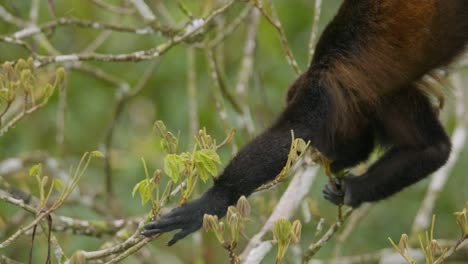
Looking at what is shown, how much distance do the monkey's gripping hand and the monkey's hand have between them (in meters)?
0.62

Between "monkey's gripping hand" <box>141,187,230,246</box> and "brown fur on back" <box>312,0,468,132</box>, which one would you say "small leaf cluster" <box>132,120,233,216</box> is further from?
"brown fur on back" <box>312,0,468,132</box>

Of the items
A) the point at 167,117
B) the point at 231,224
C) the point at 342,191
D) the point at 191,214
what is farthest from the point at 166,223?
the point at 167,117

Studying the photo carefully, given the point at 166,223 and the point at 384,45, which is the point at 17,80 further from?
the point at 384,45

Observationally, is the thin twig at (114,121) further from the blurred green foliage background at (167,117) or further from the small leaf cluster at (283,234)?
the small leaf cluster at (283,234)

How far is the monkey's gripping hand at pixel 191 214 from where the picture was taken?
9.51 ft

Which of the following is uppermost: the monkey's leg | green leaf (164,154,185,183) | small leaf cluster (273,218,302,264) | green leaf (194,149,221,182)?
green leaf (164,154,185,183)

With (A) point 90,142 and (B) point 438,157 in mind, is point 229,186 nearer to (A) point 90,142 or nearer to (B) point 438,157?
(B) point 438,157

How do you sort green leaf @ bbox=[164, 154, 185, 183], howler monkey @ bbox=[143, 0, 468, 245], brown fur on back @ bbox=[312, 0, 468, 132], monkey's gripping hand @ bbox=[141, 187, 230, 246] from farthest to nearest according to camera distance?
brown fur on back @ bbox=[312, 0, 468, 132]
howler monkey @ bbox=[143, 0, 468, 245]
monkey's gripping hand @ bbox=[141, 187, 230, 246]
green leaf @ bbox=[164, 154, 185, 183]

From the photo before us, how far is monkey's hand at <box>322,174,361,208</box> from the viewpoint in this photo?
3.62 meters

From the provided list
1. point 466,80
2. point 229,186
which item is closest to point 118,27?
point 229,186

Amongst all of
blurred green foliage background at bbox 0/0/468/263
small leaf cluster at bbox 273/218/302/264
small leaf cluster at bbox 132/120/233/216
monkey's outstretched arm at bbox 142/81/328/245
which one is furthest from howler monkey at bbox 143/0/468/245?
blurred green foliage background at bbox 0/0/468/263

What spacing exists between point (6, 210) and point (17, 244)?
33 centimetres

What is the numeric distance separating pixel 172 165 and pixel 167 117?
3.47 metres

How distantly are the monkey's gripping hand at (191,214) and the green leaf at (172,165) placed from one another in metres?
0.36
